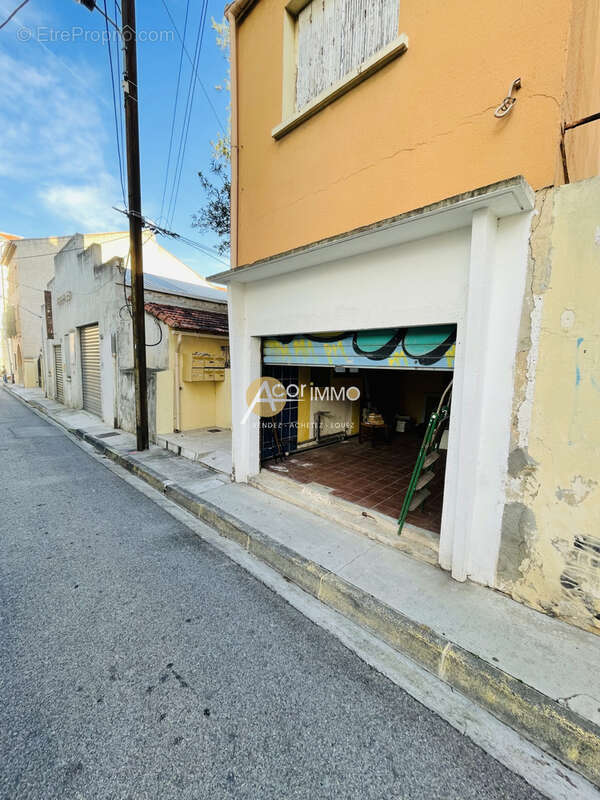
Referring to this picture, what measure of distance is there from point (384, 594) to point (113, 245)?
1595cm

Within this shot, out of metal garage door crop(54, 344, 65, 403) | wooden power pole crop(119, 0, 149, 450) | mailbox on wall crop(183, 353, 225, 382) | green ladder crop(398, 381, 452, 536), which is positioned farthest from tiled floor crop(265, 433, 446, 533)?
metal garage door crop(54, 344, 65, 403)

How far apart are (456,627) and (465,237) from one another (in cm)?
310

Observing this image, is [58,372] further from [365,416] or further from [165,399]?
[365,416]

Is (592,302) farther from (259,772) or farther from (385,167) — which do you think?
(259,772)

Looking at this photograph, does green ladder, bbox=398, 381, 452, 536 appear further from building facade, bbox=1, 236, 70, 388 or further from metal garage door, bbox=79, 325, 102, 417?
building facade, bbox=1, 236, 70, 388

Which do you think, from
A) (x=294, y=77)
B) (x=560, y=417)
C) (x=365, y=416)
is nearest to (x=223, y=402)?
(x=365, y=416)

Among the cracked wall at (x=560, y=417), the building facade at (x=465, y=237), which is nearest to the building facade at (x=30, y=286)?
the building facade at (x=465, y=237)

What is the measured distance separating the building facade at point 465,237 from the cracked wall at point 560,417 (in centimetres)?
1

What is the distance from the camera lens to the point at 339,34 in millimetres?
3889

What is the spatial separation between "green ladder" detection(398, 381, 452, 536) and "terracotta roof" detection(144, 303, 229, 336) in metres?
6.09

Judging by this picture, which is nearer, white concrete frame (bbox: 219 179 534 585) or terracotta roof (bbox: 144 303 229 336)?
white concrete frame (bbox: 219 179 534 585)

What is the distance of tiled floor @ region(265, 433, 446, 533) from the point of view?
170 inches

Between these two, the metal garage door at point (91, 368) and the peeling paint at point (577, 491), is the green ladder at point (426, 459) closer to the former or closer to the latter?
the peeling paint at point (577, 491)

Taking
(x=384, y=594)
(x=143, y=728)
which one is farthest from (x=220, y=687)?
(x=384, y=594)
